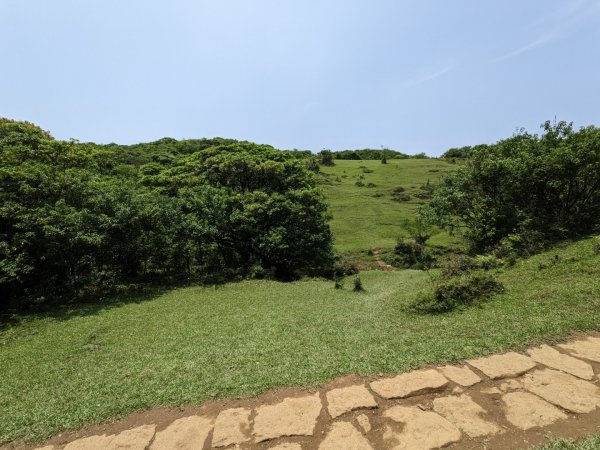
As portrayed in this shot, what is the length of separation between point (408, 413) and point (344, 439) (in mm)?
1002

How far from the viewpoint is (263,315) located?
11180mm

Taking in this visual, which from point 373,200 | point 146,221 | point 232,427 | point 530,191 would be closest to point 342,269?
point 530,191

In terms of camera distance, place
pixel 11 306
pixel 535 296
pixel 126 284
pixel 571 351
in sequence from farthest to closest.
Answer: pixel 126 284 → pixel 11 306 → pixel 535 296 → pixel 571 351

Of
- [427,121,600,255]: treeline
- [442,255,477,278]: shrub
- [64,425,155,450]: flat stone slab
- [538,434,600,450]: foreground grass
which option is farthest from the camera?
[427,121,600,255]: treeline

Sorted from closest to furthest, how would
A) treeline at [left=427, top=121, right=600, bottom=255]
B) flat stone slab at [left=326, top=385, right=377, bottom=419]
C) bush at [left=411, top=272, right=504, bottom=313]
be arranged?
Result: flat stone slab at [left=326, top=385, right=377, bottom=419] → bush at [left=411, top=272, right=504, bottom=313] → treeline at [left=427, top=121, right=600, bottom=255]

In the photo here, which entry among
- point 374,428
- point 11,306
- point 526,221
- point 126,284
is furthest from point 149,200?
point 526,221

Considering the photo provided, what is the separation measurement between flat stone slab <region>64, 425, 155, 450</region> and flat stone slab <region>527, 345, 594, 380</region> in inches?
247

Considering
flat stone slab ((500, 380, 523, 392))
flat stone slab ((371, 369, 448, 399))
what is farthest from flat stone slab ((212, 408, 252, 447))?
flat stone slab ((500, 380, 523, 392))

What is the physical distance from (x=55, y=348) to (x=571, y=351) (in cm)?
1283

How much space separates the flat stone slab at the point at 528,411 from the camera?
4199 millimetres

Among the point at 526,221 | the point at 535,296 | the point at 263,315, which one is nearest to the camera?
the point at 535,296

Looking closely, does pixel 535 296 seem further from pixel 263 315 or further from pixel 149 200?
pixel 149 200

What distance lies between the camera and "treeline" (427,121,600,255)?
16.2 m

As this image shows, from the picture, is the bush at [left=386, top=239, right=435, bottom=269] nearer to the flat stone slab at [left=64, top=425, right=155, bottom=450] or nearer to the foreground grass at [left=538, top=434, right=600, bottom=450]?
the foreground grass at [left=538, top=434, right=600, bottom=450]
